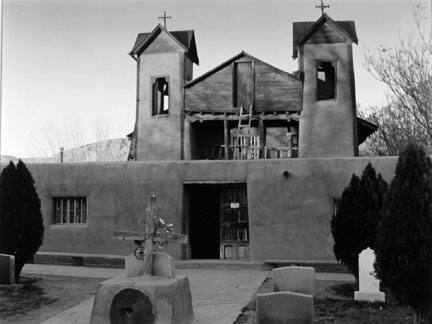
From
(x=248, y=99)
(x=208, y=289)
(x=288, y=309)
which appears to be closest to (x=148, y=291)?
(x=288, y=309)

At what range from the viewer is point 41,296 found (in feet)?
35.1

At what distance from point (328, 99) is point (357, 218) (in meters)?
10.7

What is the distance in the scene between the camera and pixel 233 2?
930cm

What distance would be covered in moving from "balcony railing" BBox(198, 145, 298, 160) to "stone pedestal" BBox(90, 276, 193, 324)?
1334 centimetres

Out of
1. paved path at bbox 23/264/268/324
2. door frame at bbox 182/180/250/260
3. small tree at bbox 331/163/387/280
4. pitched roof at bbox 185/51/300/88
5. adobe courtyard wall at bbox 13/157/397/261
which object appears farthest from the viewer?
pitched roof at bbox 185/51/300/88

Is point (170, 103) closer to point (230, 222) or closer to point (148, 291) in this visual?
point (230, 222)

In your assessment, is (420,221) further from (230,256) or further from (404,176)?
(230,256)

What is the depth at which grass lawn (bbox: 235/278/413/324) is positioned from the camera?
8844 millimetres

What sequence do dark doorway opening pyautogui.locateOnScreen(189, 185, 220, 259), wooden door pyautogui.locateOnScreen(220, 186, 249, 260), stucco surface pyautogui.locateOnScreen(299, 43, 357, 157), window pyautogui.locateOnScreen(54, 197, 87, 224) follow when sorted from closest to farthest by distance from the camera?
window pyautogui.locateOnScreen(54, 197, 87, 224)
wooden door pyautogui.locateOnScreen(220, 186, 249, 260)
dark doorway opening pyautogui.locateOnScreen(189, 185, 220, 259)
stucco surface pyautogui.locateOnScreen(299, 43, 357, 157)

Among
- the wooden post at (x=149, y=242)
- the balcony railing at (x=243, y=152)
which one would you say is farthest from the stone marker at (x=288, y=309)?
the balcony railing at (x=243, y=152)

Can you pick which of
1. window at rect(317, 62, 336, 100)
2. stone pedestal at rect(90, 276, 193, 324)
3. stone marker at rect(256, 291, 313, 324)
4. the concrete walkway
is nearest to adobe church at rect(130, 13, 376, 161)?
window at rect(317, 62, 336, 100)

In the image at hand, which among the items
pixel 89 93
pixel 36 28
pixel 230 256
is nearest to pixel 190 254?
pixel 230 256

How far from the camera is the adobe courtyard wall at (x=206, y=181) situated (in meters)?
14.9

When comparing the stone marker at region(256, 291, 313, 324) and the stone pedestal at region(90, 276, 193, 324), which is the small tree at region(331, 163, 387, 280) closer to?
the stone marker at region(256, 291, 313, 324)
